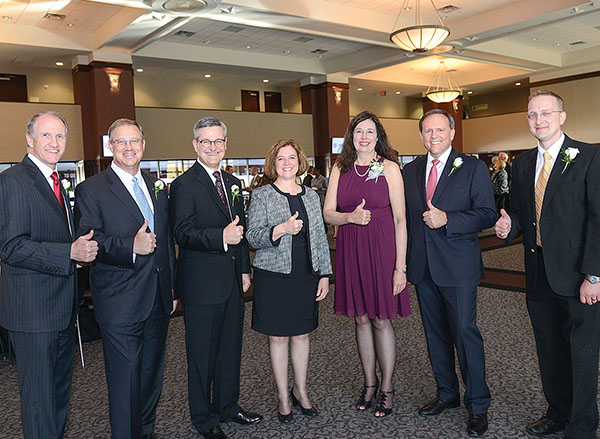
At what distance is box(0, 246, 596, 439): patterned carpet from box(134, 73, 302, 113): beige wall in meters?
13.6

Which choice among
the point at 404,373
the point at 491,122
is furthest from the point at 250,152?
the point at 404,373

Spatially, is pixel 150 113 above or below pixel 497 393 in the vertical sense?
above

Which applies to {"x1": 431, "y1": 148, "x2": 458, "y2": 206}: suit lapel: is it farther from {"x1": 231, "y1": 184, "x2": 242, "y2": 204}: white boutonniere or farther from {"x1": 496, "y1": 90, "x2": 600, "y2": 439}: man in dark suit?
{"x1": 231, "y1": 184, "x2": 242, "y2": 204}: white boutonniere

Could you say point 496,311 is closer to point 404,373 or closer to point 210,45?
point 404,373

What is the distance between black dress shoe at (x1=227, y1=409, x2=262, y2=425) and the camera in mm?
3191

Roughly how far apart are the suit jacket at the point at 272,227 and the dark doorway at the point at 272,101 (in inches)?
667

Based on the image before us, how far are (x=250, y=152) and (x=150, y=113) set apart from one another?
3507mm

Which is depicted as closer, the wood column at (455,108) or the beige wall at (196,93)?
the beige wall at (196,93)

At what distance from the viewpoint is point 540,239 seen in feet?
9.12

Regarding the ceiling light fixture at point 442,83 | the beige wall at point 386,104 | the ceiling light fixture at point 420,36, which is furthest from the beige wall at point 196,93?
the ceiling light fixture at point 420,36

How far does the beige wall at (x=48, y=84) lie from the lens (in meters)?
15.1

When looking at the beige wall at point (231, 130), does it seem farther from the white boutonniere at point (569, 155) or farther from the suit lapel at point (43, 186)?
the white boutonniere at point (569, 155)

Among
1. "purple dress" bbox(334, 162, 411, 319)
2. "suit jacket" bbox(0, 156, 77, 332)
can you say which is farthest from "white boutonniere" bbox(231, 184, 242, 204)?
"suit jacket" bbox(0, 156, 77, 332)

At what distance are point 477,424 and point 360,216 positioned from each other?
1372mm
